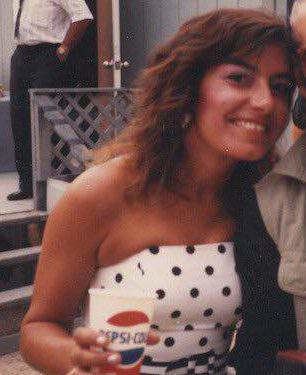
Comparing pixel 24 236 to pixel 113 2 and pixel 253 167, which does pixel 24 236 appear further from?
pixel 253 167

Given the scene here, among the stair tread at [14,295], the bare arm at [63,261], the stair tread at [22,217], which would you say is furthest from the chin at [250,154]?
the stair tread at [22,217]

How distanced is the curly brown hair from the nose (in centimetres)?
9

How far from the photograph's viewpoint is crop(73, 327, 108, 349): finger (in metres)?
1.22

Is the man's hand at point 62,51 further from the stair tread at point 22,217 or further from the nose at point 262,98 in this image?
the nose at point 262,98

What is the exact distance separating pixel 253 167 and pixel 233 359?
1.78 ft

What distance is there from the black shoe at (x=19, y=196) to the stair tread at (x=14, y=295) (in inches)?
46.0

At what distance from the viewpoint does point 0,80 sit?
959cm

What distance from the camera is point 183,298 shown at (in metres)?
1.75

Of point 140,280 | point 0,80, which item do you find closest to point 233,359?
point 140,280

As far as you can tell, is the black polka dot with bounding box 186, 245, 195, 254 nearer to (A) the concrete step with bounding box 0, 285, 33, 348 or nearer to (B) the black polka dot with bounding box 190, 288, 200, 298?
(B) the black polka dot with bounding box 190, 288, 200, 298

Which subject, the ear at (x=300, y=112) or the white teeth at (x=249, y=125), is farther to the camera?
the ear at (x=300, y=112)

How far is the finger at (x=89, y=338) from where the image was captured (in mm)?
1218

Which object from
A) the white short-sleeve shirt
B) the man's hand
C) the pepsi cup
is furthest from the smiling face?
the white short-sleeve shirt

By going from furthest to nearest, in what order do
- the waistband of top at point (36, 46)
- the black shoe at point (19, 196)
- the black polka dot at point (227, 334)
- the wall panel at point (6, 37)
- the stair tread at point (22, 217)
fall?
the wall panel at point (6, 37) < the black shoe at point (19, 196) < the waistband of top at point (36, 46) < the stair tread at point (22, 217) < the black polka dot at point (227, 334)
